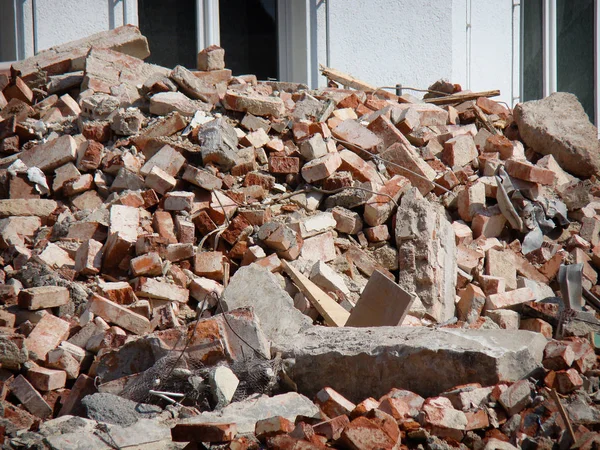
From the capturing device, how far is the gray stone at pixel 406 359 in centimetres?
319

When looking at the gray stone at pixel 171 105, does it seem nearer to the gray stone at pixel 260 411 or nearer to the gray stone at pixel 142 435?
the gray stone at pixel 260 411

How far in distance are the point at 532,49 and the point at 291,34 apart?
3.20 metres

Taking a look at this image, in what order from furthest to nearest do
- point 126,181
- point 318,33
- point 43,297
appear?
point 318,33
point 126,181
point 43,297

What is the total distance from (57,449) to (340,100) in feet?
14.1

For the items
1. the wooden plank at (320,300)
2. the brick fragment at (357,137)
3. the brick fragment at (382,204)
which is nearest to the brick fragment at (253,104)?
the brick fragment at (357,137)

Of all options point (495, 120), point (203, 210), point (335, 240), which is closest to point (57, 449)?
point (203, 210)

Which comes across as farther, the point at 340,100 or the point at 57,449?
the point at 340,100

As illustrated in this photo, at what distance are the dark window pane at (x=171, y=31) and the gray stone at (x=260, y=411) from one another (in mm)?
5073

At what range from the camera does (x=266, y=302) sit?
398 centimetres

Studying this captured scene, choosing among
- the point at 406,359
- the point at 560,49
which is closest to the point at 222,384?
the point at 406,359

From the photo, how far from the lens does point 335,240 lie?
488 cm

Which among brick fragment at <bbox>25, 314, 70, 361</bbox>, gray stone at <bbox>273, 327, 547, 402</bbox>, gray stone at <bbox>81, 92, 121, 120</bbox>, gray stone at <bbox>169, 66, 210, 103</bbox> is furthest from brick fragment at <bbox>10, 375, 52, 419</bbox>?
gray stone at <bbox>169, 66, 210, 103</bbox>

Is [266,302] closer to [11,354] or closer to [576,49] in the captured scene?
[11,354]

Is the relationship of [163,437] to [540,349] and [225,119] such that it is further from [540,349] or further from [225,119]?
[225,119]
